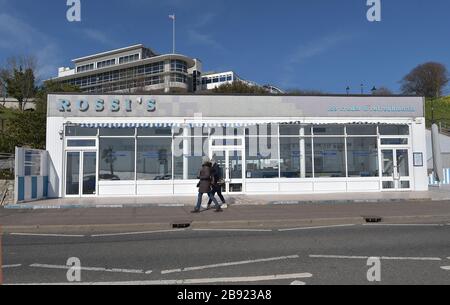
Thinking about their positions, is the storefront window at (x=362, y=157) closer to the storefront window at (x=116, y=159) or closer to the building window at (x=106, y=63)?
the storefront window at (x=116, y=159)

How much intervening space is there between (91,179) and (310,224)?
1193 cm

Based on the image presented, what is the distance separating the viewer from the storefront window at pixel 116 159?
20.2m

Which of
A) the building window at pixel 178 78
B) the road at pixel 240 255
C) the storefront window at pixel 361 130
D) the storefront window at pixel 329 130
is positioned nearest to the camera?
the road at pixel 240 255

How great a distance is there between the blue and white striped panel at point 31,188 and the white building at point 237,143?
1.38ft

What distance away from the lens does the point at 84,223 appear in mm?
12133

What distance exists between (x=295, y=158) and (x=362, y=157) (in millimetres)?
3503

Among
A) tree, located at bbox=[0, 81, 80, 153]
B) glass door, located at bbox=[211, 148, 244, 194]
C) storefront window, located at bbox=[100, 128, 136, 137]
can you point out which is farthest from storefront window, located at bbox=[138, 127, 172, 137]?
→ tree, located at bbox=[0, 81, 80, 153]

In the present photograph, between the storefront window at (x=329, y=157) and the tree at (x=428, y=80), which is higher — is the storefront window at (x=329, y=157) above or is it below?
below

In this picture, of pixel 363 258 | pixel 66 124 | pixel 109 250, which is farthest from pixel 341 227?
pixel 66 124

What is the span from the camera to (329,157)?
21.5 m

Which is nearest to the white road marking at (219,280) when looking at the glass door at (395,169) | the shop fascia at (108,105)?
the shop fascia at (108,105)

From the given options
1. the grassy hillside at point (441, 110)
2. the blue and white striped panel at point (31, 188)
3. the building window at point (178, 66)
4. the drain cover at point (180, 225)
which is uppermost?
the building window at point (178, 66)

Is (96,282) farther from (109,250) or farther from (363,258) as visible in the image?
(363,258)

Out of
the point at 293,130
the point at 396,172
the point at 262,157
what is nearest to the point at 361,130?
the point at 396,172
